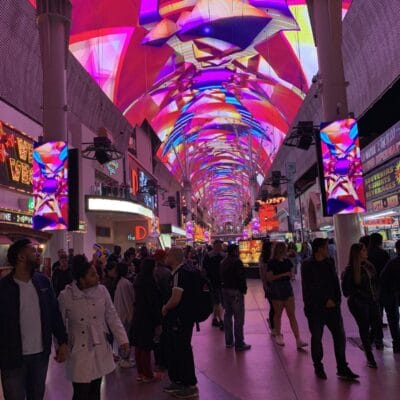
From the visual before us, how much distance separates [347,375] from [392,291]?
1.71 metres

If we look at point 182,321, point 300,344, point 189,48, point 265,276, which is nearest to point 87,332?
point 182,321

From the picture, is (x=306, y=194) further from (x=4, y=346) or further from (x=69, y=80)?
(x=4, y=346)

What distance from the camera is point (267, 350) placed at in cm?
700

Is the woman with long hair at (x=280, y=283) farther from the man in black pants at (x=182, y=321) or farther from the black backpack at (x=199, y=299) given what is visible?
the man in black pants at (x=182, y=321)

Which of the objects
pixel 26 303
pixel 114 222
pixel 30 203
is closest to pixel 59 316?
pixel 26 303

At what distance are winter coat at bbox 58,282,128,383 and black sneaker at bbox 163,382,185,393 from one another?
1.80 m

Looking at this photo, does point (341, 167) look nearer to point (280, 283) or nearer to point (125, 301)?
point (280, 283)

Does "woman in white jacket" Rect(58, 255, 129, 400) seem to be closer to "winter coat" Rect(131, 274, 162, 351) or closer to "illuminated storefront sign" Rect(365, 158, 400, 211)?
"winter coat" Rect(131, 274, 162, 351)

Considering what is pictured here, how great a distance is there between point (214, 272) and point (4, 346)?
22.2 ft

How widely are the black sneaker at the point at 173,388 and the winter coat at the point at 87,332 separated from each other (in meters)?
1.80

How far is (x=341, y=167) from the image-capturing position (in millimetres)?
8641

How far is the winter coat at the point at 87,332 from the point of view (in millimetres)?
3477

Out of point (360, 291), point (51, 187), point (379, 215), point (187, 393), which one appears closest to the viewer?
point (187, 393)

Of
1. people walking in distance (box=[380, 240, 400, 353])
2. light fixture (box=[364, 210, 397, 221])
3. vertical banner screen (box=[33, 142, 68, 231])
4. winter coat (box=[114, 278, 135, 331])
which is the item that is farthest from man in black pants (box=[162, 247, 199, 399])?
light fixture (box=[364, 210, 397, 221])
